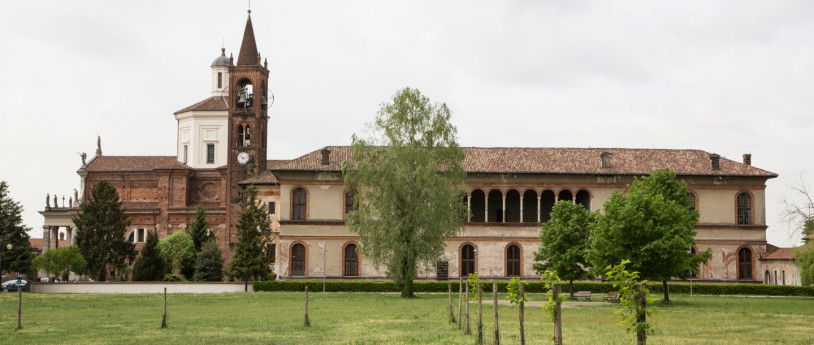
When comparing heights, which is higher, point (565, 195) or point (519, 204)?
point (565, 195)

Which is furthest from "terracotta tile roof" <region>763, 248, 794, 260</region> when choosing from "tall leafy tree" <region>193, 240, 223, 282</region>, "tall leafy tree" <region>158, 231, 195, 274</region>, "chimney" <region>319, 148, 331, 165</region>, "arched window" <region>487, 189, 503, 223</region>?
"tall leafy tree" <region>158, 231, 195, 274</region>

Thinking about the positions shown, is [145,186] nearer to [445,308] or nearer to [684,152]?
[684,152]

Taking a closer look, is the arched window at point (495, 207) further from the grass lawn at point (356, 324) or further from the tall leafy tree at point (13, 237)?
the tall leafy tree at point (13, 237)

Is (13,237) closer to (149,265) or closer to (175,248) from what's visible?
(149,265)

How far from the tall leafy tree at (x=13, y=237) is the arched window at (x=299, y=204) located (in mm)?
21057

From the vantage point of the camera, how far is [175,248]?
77250 millimetres

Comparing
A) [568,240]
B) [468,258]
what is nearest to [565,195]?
[468,258]

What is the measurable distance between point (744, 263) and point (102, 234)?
4908 cm

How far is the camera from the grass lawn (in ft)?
74.5

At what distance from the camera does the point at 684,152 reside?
64.5m

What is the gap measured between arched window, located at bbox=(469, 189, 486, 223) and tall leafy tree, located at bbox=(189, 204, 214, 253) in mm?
24319

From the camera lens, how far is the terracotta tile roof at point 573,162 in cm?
6156

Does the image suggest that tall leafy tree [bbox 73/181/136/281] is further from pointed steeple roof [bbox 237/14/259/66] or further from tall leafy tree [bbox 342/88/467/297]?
tall leafy tree [bbox 342/88/467/297]

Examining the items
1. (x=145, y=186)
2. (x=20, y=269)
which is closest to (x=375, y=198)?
(x=20, y=269)
